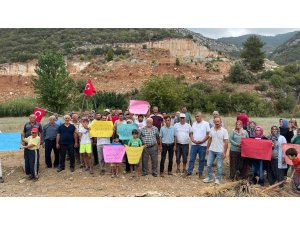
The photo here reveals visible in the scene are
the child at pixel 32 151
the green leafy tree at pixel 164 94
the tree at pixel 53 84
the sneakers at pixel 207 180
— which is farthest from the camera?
the green leafy tree at pixel 164 94

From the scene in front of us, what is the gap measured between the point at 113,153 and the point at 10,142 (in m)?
3.01

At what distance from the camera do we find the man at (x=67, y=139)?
10.2 meters

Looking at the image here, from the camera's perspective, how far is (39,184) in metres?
9.60

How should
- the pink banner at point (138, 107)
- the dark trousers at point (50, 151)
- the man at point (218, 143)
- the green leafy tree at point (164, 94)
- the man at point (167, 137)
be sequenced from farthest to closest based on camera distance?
the green leafy tree at point (164, 94), the pink banner at point (138, 107), the dark trousers at point (50, 151), the man at point (167, 137), the man at point (218, 143)

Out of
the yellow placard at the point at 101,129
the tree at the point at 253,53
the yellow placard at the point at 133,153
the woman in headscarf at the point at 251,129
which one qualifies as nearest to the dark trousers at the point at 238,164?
the woman in headscarf at the point at 251,129

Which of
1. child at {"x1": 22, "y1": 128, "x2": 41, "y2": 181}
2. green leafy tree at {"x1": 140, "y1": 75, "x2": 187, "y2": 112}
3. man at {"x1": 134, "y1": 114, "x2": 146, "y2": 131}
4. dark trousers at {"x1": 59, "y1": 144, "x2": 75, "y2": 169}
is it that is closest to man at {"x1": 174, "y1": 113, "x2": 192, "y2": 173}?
man at {"x1": 134, "y1": 114, "x2": 146, "y2": 131}

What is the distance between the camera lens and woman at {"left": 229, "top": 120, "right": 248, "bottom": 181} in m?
9.65

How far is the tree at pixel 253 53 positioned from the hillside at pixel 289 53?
2630 centimetres

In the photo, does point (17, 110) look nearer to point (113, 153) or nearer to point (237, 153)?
point (113, 153)

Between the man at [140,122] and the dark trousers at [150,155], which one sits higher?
the man at [140,122]

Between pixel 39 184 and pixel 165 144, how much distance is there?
342 cm

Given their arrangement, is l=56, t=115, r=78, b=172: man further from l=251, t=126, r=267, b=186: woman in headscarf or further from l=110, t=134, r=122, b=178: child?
l=251, t=126, r=267, b=186: woman in headscarf

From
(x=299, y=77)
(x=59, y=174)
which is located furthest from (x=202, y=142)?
(x=299, y=77)

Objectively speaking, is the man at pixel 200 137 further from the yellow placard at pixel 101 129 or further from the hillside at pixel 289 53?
the hillside at pixel 289 53
